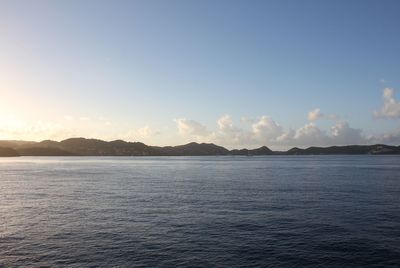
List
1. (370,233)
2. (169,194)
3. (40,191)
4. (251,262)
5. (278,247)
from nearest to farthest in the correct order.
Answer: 1. (251,262)
2. (278,247)
3. (370,233)
4. (169,194)
5. (40,191)

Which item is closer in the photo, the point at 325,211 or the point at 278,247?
the point at 278,247

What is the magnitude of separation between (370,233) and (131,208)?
147 feet

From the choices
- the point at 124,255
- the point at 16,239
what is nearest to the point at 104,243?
the point at 124,255

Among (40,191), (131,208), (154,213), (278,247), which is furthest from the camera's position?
(40,191)

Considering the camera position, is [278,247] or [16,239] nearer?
[278,247]

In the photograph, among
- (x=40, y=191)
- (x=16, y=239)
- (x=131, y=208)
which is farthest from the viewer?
(x=40, y=191)

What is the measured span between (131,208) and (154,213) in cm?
858

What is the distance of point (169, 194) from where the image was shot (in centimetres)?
10188

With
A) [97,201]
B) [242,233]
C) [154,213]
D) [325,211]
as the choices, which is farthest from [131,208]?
[325,211]

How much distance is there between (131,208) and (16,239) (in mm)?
28534

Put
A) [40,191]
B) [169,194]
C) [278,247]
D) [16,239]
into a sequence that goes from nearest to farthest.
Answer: [278,247], [16,239], [169,194], [40,191]

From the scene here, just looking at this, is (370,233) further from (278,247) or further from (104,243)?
(104,243)

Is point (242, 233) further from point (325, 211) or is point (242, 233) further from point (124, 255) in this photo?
point (325, 211)

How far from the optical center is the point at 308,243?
49938mm
